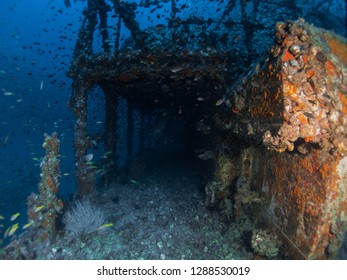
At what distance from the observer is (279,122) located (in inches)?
151

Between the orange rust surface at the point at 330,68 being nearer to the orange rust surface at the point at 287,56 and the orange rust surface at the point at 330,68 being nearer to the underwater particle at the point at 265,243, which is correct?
the orange rust surface at the point at 287,56

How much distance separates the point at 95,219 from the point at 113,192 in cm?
325

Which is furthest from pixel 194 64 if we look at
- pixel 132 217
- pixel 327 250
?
pixel 327 250

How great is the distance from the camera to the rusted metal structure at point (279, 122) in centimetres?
367

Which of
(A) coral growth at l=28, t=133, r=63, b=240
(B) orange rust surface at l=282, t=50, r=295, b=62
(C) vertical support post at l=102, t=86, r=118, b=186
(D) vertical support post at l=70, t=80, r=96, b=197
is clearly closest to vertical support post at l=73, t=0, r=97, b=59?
(D) vertical support post at l=70, t=80, r=96, b=197

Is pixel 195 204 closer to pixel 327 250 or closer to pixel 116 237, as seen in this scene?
pixel 116 237

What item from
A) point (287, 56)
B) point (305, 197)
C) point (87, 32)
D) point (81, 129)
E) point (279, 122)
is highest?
point (87, 32)

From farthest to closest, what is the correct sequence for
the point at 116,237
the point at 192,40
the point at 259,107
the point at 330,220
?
the point at 192,40 → the point at 116,237 → the point at 259,107 → the point at 330,220

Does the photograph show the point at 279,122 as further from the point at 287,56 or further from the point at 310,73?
the point at 287,56

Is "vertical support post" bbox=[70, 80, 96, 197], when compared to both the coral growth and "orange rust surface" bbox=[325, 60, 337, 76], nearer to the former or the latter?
the coral growth

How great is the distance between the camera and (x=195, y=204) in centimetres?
821

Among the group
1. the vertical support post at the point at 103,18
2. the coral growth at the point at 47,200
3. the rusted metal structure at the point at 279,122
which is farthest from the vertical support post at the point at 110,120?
the coral growth at the point at 47,200

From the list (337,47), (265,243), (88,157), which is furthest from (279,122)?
(88,157)
